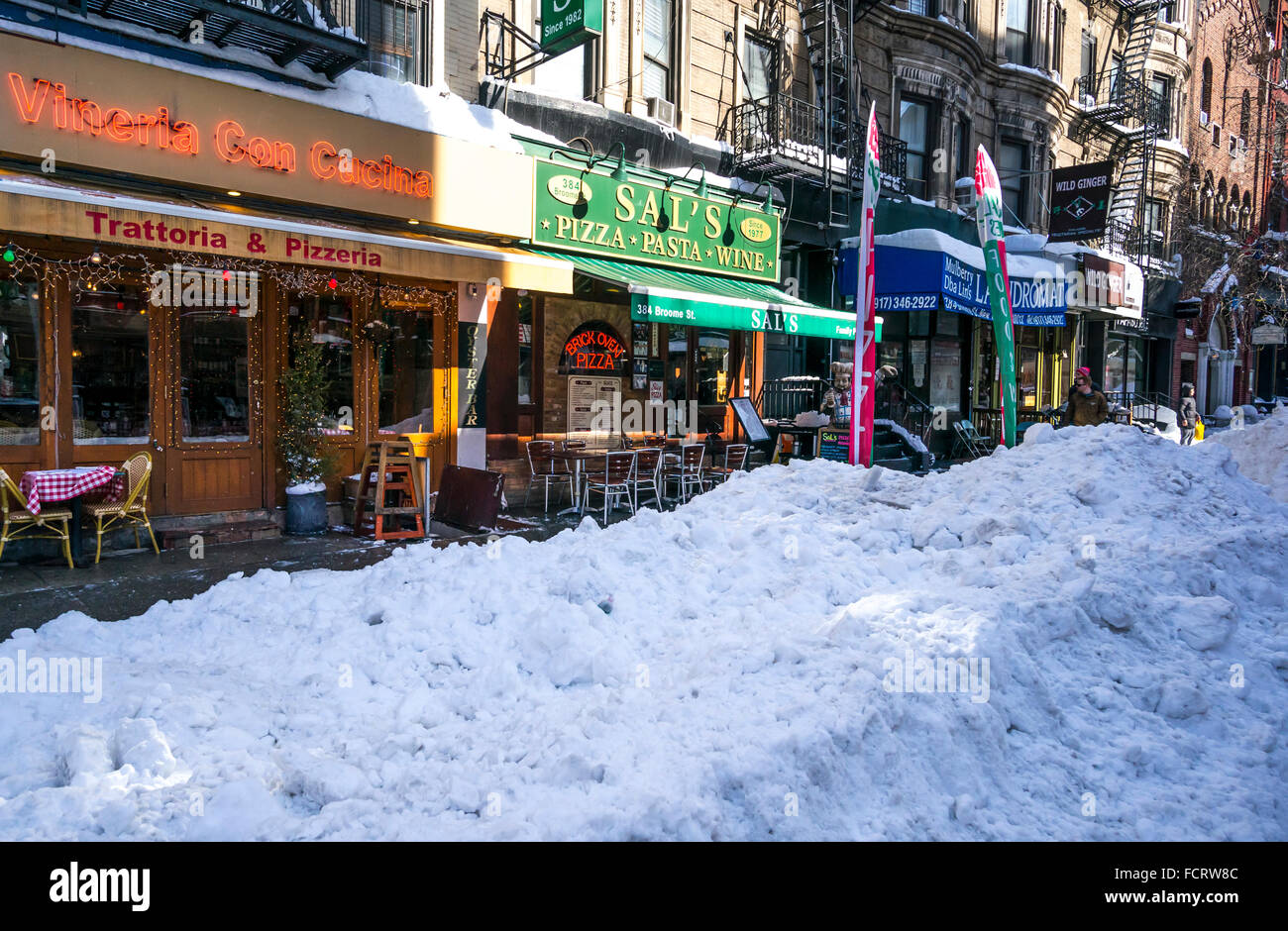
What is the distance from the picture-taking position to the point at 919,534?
6348 millimetres

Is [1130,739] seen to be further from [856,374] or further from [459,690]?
[856,374]

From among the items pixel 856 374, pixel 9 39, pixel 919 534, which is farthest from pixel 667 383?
pixel 9 39

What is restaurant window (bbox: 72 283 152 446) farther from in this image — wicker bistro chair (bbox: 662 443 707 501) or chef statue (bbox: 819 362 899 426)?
chef statue (bbox: 819 362 899 426)

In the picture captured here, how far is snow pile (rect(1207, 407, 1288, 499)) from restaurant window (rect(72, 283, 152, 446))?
1177cm

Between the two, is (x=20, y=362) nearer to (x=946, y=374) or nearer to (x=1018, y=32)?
(x=946, y=374)

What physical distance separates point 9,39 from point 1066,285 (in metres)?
19.7

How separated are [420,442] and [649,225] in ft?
15.7

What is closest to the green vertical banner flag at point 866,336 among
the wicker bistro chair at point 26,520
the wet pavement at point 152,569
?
the wet pavement at point 152,569

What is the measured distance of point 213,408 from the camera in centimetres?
885

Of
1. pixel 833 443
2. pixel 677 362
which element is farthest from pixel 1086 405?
pixel 677 362

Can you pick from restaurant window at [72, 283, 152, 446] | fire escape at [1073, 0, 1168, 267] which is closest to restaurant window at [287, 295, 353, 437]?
restaurant window at [72, 283, 152, 446]

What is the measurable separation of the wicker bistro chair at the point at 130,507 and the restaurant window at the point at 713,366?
28.7 ft

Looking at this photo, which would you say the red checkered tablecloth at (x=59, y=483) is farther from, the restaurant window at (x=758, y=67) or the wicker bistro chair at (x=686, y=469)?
the restaurant window at (x=758, y=67)

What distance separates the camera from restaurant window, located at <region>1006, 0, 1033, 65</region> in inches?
832
